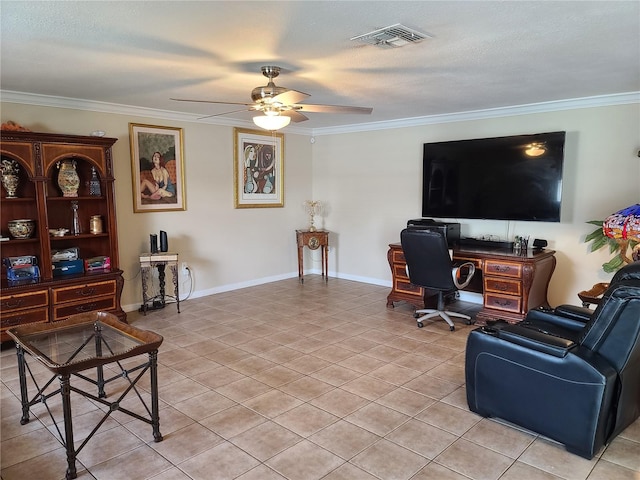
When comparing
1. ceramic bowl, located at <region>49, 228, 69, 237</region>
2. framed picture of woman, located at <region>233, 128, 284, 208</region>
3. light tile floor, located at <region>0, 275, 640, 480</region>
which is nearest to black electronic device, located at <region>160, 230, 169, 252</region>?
ceramic bowl, located at <region>49, 228, 69, 237</region>

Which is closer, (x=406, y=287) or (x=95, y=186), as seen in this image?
(x=95, y=186)

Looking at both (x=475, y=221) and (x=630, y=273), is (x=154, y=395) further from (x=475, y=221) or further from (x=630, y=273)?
(x=475, y=221)

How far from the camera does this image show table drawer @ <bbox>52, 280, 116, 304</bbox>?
408 cm

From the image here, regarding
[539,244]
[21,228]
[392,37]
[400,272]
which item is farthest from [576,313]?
[21,228]

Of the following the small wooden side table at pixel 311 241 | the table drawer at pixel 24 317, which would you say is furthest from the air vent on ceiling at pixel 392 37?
the small wooden side table at pixel 311 241

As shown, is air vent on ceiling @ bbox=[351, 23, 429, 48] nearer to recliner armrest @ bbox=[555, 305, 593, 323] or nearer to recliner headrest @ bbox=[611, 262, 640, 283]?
recliner headrest @ bbox=[611, 262, 640, 283]

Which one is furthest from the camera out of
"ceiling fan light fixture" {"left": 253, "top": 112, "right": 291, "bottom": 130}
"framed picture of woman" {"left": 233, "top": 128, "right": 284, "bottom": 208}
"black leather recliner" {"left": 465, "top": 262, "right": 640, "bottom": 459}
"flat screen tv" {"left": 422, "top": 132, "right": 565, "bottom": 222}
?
"framed picture of woman" {"left": 233, "top": 128, "right": 284, "bottom": 208}

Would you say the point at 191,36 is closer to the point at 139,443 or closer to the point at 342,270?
the point at 139,443

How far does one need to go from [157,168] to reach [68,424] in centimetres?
359

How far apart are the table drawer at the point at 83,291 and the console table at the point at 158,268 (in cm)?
47

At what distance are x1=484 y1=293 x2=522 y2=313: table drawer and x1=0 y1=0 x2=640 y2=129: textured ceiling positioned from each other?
201 centimetres

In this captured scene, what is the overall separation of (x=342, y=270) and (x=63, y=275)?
3.90 meters

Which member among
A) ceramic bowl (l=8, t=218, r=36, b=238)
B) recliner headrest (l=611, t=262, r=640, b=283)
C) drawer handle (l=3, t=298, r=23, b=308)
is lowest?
drawer handle (l=3, t=298, r=23, b=308)

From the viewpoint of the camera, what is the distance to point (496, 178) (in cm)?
493
